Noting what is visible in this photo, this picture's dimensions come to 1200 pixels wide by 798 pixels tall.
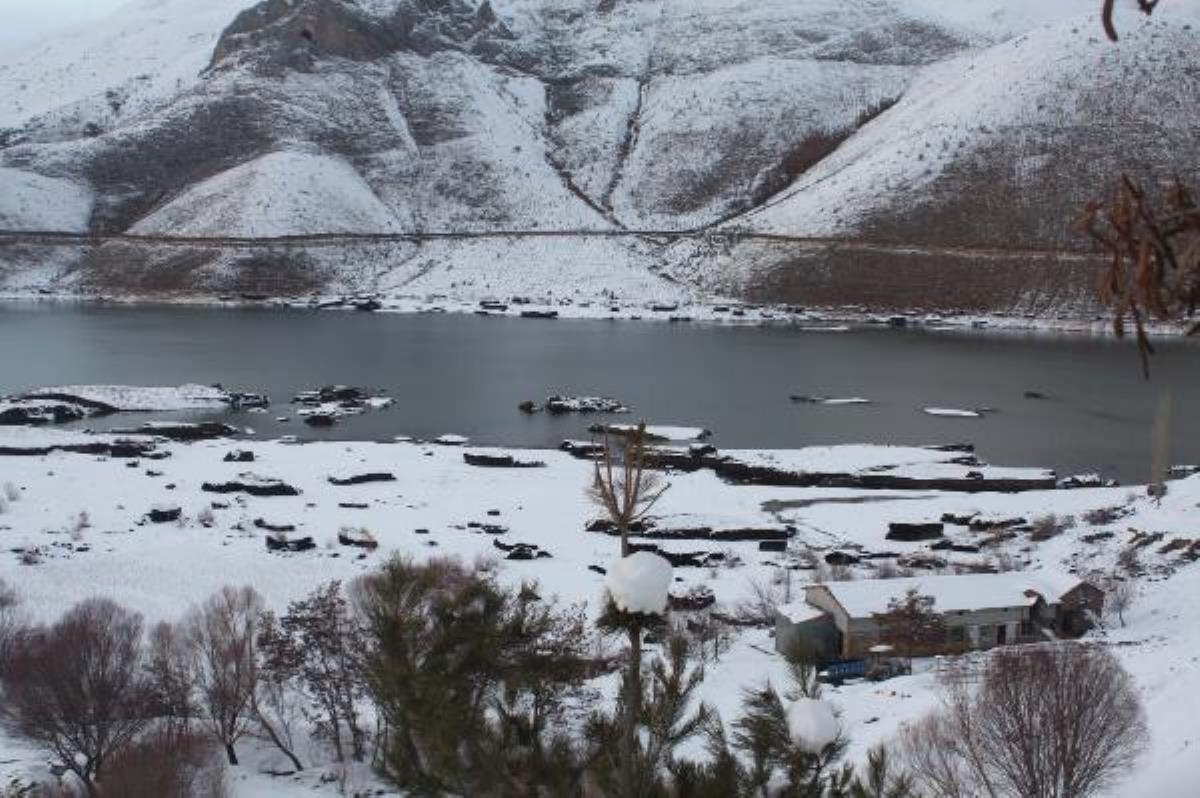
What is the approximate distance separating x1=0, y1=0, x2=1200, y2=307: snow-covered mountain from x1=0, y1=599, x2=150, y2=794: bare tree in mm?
76811

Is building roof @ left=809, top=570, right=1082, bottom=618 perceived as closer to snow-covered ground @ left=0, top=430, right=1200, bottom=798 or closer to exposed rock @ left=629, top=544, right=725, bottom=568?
snow-covered ground @ left=0, top=430, right=1200, bottom=798

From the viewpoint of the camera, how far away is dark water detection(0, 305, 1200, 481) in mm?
44906

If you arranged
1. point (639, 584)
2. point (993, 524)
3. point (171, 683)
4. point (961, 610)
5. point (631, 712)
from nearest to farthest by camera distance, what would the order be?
point (639, 584)
point (631, 712)
point (171, 683)
point (961, 610)
point (993, 524)

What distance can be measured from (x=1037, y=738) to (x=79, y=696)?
12765 mm

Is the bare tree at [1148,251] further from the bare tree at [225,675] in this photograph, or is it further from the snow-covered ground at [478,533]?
the bare tree at [225,675]

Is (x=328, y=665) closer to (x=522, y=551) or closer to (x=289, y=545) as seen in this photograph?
(x=522, y=551)

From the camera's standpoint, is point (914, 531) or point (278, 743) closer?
point (278, 743)

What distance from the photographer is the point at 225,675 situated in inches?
645

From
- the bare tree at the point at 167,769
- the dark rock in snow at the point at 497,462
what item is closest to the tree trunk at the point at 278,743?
the bare tree at the point at 167,769

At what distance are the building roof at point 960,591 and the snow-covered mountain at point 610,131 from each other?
217 ft

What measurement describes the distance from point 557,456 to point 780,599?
16187 millimetres

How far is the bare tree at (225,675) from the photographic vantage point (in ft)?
53.2

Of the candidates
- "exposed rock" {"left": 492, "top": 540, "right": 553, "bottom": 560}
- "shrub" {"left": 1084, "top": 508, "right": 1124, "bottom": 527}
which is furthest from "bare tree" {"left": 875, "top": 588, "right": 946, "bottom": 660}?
"shrub" {"left": 1084, "top": 508, "right": 1124, "bottom": 527}

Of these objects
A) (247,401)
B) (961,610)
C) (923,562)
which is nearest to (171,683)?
(961,610)
